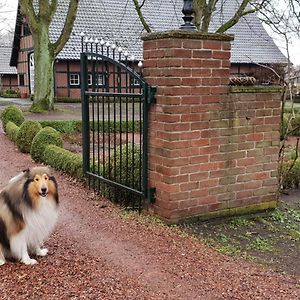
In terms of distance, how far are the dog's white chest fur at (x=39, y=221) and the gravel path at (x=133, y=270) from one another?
0.67 ft

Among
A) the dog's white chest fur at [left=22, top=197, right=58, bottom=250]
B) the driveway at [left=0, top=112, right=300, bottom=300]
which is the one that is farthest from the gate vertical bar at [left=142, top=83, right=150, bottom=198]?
the dog's white chest fur at [left=22, top=197, right=58, bottom=250]

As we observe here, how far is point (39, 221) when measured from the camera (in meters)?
3.47

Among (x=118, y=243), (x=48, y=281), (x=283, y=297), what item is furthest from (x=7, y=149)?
(x=283, y=297)

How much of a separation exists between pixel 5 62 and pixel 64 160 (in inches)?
1358

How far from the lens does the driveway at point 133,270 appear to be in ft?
10.3

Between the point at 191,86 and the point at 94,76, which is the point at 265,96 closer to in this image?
the point at 191,86

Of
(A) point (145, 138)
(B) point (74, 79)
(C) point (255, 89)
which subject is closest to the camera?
(A) point (145, 138)

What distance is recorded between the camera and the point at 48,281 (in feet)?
10.6

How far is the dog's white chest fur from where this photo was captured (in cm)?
343

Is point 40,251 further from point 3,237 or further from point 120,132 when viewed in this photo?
point 120,132

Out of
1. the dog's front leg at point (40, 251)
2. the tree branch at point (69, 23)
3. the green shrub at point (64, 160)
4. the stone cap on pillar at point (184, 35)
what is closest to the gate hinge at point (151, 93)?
the stone cap on pillar at point (184, 35)

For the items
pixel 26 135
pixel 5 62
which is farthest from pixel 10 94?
pixel 26 135

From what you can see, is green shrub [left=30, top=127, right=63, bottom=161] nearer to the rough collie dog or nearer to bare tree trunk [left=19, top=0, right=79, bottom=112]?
the rough collie dog

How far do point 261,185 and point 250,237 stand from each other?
0.87 metres
